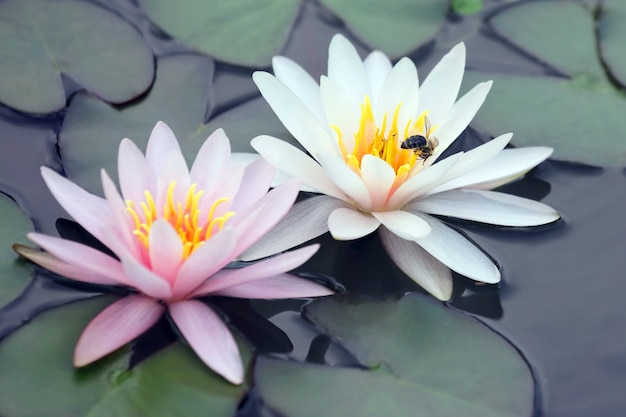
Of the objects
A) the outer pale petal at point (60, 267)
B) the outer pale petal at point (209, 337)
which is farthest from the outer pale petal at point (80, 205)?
the outer pale petal at point (209, 337)

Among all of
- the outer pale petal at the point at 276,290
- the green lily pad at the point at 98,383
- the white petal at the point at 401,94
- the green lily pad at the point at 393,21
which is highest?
the white petal at the point at 401,94

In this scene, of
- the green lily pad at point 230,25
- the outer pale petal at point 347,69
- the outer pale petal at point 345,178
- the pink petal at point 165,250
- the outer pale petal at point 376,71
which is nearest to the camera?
the pink petal at point 165,250

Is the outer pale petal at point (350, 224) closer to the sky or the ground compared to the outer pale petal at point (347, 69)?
closer to the ground

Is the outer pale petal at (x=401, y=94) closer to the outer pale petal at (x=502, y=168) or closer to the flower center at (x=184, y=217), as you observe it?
the outer pale petal at (x=502, y=168)

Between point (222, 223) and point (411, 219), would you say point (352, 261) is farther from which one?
point (222, 223)

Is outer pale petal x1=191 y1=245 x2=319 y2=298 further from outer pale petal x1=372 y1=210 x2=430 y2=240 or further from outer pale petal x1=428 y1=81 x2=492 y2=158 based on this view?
outer pale petal x1=428 y1=81 x2=492 y2=158

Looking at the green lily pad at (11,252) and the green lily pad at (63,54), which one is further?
the green lily pad at (63,54)

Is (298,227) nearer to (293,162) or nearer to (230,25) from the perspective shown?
(293,162)
